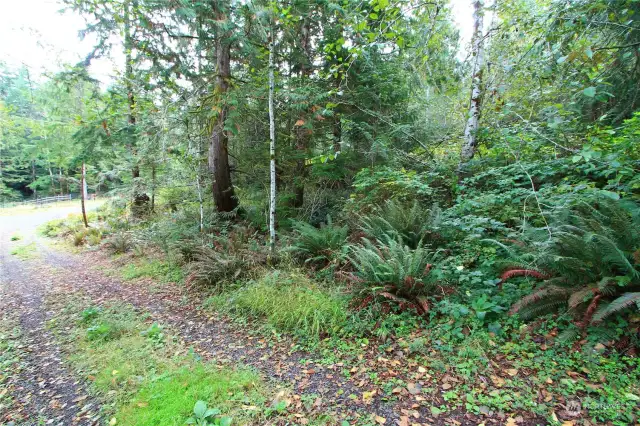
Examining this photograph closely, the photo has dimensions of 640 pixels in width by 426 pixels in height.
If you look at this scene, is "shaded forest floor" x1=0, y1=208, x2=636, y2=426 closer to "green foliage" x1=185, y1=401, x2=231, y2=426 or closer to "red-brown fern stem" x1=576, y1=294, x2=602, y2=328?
"green foliage" x1=185, y1=401, x2=231, y2=426

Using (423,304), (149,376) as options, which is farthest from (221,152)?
(423,304)

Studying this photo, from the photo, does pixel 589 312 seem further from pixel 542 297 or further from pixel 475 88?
pixel 475 88

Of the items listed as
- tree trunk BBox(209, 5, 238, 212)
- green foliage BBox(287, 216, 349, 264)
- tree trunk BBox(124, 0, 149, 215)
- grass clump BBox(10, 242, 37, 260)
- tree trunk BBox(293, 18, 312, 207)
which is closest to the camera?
green foliage BBox(287, 216, 349, 264)

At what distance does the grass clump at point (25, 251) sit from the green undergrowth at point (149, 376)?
811 cm

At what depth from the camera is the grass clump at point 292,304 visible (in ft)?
12.0

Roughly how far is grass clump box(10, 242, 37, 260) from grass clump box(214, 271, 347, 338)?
1014 centimetres

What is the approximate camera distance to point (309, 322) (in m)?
3.74

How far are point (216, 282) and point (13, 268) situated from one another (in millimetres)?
7806

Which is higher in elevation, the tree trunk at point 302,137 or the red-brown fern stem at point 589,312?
the tree trunk at point 302,137

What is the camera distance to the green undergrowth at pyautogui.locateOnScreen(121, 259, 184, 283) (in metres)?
6.24

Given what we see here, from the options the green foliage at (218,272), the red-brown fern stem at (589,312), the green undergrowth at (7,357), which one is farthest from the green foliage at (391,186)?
the green undergrowth at (7,357)

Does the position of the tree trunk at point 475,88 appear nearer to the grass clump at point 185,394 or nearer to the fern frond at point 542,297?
the fern frond at point 542,297

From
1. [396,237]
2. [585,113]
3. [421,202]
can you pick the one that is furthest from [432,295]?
[585,113]

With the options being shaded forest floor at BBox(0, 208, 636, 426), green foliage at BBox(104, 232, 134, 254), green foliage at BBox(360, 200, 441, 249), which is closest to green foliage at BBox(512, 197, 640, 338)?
shaded forest floor at BBox(0, 208, 636, 426)
